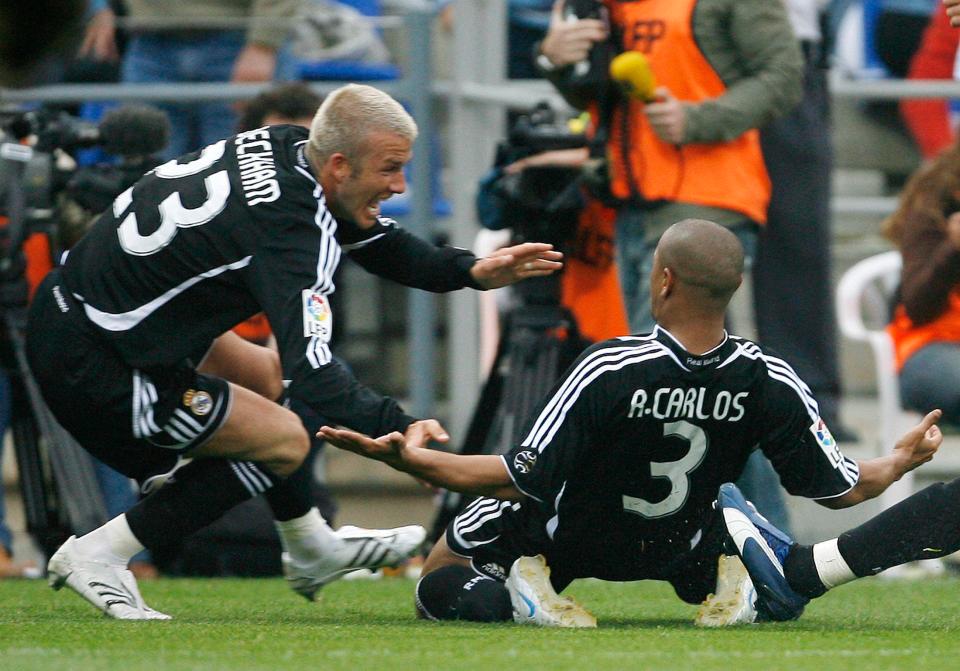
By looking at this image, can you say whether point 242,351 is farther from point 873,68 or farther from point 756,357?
point 873,68

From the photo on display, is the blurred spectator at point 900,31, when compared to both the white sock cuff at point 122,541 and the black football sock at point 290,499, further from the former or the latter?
the white sock cuff at point 122,541

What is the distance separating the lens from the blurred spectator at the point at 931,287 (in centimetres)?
687

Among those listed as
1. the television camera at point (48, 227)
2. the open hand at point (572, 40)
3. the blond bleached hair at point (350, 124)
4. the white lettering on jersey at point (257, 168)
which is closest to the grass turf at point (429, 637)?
the television camera at point (48, 227)

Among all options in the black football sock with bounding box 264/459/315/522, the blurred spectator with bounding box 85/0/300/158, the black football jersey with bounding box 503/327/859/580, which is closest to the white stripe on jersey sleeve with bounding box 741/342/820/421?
the black football jersey with bounding box 503/327/859/580

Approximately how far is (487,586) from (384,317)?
144 inches

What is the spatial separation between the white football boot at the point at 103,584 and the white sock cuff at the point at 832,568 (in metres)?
1.72

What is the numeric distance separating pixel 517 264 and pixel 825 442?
3.16 feet

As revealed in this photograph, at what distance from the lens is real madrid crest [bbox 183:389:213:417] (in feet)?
16.6

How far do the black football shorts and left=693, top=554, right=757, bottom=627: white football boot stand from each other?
1391mm

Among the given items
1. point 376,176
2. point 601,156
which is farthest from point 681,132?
point 376,176

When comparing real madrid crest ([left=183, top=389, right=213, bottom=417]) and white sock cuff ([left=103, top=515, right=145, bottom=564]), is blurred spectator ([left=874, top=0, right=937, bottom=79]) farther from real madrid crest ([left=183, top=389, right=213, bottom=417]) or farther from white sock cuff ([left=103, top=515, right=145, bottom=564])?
white sock cuff ([left=103, top=515, right=145, bottom=564])

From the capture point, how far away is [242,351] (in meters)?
5.64

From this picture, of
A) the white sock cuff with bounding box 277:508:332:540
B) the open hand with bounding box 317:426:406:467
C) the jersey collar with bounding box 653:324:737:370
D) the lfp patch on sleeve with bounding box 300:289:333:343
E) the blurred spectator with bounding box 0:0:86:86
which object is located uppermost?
the blurred spectator with bounding box 0:0:86:86

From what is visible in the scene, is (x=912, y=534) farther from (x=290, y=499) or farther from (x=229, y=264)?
(x=229, y=264)
